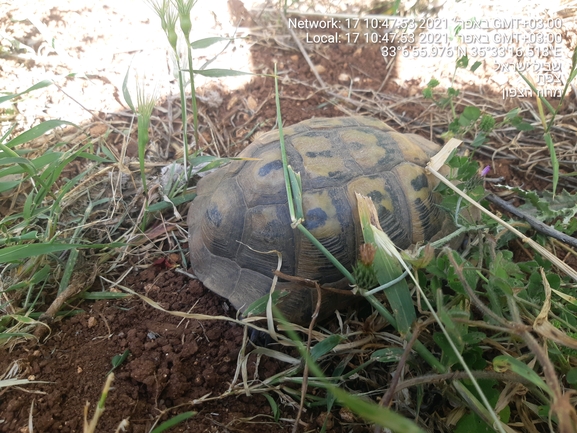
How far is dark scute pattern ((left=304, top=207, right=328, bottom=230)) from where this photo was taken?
1.55m

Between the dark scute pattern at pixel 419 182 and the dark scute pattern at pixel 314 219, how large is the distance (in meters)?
0.48

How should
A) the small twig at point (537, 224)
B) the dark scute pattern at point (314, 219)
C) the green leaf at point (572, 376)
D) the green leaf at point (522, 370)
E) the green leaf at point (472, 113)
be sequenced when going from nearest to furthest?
the green leaf at point (522, 370), the green leaf at point (572, 376), the dark scute pattern at point (314, 219), the small twig at point (537, 224), the green leaf at point (472, 113)

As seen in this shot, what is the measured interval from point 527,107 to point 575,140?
38cm

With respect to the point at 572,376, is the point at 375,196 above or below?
above

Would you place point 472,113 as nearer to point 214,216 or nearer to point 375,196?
point 375,196

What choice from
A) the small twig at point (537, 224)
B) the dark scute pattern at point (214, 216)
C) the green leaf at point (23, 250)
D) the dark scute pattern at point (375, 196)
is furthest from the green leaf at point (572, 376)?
the green leaf at point (23, 250)

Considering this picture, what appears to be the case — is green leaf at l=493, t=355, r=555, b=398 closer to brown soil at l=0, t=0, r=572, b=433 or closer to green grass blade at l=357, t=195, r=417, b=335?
green grass blade at l=357, t=195, r=417, b=335

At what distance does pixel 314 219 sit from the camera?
155 centimetres

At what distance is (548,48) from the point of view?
2734mm

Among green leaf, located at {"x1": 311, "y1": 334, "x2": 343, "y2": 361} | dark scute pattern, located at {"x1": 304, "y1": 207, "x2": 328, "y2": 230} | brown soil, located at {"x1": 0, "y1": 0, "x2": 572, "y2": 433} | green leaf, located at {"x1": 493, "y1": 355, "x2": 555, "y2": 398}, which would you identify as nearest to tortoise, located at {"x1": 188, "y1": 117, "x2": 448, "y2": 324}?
dark scute pattern, located at {"x1": 304, "y1": 207, "x2": 328, "y2": 230}

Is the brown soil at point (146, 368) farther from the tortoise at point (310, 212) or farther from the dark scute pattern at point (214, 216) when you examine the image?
the dark scute pattern at point (214, 216)

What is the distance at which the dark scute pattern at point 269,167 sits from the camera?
5.40ft

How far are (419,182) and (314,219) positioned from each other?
0.56 m

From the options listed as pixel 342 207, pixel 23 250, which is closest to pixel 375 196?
pixel 342 207
